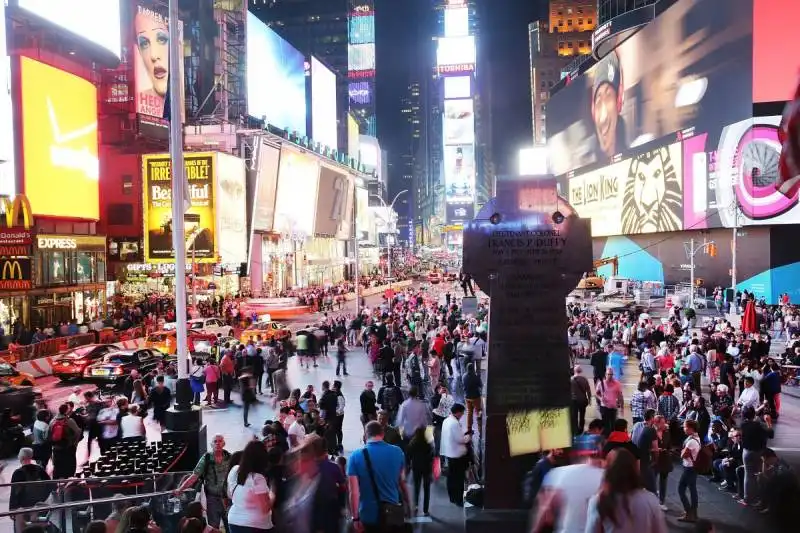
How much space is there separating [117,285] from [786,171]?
179 feet

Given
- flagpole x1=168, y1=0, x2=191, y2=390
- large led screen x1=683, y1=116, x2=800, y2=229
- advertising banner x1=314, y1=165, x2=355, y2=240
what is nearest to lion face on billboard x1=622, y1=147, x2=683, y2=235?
large led screen x1=683, y1=116, x2=800, y2=229

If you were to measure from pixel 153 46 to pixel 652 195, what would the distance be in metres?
44.2

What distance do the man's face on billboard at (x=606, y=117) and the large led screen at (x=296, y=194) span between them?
101 feet

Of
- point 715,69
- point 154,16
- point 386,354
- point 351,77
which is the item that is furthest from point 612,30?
point 351,77

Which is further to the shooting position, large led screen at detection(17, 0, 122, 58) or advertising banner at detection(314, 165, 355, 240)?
advertising banner at detection(314, 165, 355, 240)

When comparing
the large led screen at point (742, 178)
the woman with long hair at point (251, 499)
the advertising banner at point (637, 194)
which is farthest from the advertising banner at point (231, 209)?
the woman with long hair at point (251, 499)

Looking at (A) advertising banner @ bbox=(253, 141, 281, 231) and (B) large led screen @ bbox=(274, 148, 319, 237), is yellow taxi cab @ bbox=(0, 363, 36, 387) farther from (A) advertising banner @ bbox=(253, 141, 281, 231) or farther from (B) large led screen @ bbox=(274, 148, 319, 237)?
(B) large led screen @ bbox=(274, 148, 319, 237)

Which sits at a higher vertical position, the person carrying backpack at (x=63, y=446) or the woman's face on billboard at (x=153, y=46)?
the woman's face on billboard at (x=153, y=46)

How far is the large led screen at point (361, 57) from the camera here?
564 ft

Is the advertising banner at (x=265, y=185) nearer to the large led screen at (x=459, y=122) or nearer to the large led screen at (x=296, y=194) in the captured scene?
the large led screen at (x=296, y=194)

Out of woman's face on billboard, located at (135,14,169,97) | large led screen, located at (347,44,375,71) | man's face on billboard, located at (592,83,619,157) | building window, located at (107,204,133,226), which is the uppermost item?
large led screen, located at (347,44,375,71)


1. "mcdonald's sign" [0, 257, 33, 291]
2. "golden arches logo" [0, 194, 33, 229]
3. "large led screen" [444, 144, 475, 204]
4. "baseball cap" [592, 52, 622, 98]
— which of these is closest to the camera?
"mcdonald's sign" [0, 257, 33, 291]

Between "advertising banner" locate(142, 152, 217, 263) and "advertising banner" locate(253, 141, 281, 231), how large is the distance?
25.2 feet

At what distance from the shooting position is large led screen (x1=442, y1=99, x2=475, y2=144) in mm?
166625
